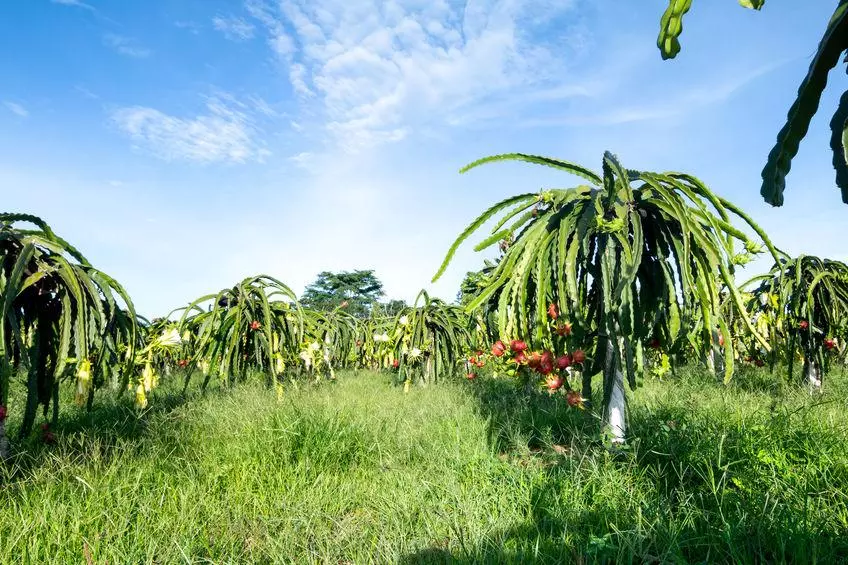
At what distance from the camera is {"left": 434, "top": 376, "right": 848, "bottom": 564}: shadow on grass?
199cm

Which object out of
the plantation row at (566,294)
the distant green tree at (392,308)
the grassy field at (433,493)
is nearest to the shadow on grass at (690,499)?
the grassy field at (433,493)

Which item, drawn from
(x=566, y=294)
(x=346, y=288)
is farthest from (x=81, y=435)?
(x=346, y=288)

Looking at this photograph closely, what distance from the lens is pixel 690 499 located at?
2.51 meters

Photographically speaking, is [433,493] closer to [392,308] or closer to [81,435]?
[81,435]

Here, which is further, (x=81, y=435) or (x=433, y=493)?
(x=81, y=435)

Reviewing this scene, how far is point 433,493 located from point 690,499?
53.2 inches

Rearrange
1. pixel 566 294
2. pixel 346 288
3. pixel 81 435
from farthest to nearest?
pixel 346 288
pixel 81 435
pixel 566 294

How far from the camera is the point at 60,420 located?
15.1 ft

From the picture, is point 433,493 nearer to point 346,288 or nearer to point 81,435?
point 81,435

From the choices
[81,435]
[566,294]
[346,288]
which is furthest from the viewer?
[346,288]

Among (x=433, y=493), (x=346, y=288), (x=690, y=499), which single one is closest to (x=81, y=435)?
(x=433, y=493)

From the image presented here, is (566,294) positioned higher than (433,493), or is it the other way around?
(566,294)

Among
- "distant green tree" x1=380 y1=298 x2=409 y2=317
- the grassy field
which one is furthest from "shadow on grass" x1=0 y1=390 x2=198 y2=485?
"distant green tree" x1=380 y1=298 x2=409 y2=317

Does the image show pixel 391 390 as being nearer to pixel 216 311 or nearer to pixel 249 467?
A: pixel 216 311
